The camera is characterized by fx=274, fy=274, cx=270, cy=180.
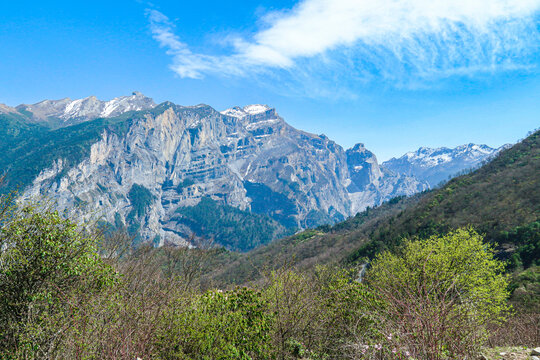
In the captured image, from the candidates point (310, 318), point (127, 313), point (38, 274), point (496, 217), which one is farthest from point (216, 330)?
point (496, 217)

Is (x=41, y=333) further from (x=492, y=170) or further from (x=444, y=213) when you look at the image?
(x=492, y=170)

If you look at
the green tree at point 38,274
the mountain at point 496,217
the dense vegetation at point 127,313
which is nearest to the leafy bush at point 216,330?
the dense vegetation at point 127,313

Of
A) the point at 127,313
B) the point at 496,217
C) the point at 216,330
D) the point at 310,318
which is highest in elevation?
the point at 127,313

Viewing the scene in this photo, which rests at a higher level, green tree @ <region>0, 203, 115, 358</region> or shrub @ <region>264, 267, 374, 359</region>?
green tree @ <region>0, 203, 115, 358</region>

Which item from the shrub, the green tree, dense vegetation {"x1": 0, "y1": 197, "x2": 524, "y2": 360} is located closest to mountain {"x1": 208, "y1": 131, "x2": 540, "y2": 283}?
the shrub

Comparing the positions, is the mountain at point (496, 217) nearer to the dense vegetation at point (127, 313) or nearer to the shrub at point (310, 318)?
the shrub at point (310, 318)

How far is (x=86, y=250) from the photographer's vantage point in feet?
47.2

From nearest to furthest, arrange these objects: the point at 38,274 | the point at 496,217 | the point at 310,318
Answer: the point at 38,274
the point at 310,318
the point at 496,217

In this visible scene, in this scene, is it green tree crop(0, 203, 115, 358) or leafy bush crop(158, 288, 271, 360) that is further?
leafy bush crop(158, 288, 271, 360)

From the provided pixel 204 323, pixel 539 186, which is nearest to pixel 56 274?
pixel 204 323

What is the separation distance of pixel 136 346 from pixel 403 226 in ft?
342

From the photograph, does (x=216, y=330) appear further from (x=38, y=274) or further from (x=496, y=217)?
(x=496, y=217)

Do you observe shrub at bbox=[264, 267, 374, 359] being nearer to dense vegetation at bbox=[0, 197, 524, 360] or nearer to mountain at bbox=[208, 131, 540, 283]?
dense vegetation at bbox=[0, 197, 524, 360]

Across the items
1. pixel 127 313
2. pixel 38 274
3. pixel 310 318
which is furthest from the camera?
pixel 310 318
